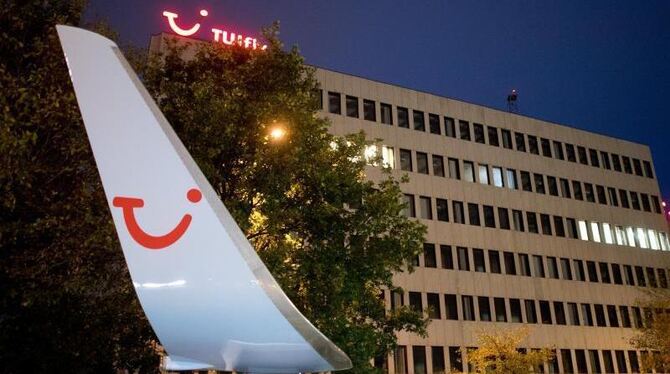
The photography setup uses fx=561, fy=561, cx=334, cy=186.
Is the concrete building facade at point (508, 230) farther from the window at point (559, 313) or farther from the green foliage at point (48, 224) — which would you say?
the green foliage at point (48, 224)

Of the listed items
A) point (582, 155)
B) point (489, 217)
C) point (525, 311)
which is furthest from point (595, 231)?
point (525, 311)

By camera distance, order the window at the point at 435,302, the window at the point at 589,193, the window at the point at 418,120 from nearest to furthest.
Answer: the window at the point at 435,302 → the window at the point at 418,120 → the window at the point at 589,193

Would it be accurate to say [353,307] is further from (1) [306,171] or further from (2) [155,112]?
(2) [155,112]

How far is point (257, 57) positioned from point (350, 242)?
275 inches

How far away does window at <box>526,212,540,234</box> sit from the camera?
50938 millimetres

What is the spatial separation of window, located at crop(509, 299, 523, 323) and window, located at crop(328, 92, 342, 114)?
21.5 meters

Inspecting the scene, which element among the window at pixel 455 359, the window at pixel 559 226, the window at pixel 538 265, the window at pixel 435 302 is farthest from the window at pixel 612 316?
the window at pixel 435 302

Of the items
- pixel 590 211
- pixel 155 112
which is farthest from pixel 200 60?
pixel 590 211

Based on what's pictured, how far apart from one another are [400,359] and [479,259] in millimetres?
11430

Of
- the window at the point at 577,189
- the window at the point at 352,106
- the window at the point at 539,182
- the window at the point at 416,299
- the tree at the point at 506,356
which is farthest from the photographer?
the window at the point at 577,189

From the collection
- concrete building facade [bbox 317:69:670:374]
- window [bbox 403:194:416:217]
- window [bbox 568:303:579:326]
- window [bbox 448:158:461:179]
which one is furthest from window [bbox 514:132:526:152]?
window [bbox 568:303:579:326]

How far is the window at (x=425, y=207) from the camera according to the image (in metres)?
45.9

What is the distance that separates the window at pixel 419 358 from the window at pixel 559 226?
1910cm

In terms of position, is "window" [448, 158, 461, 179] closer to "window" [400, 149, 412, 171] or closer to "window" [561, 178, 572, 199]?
"window" [400, 149, 412, 171]
